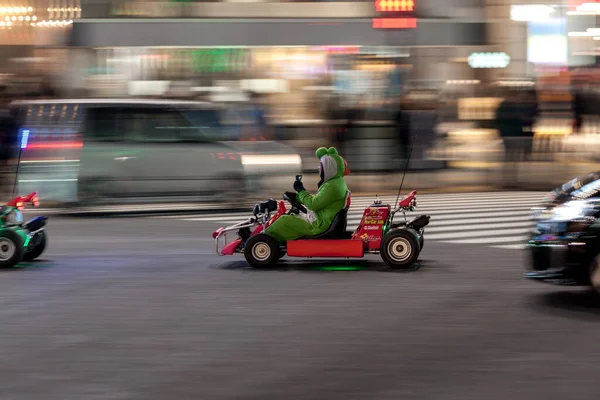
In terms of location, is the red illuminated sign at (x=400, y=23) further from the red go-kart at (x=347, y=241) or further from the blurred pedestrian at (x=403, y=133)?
the red go-kart at (x=347, y=241)

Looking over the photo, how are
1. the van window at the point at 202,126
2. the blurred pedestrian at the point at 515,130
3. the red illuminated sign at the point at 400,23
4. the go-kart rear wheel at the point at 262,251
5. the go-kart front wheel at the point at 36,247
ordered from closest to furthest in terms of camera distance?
the go-kart rear wheel at the point at 262,251
the go-kart front wheel at the point at 36,247
the van window at the point at 202,126
the blurred pedestrian at the point at 515,130
the red illuminated sign at the point at 400,23

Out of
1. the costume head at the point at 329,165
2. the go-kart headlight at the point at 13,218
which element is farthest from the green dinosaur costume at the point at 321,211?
the go-kart headlight at the point at 13,218

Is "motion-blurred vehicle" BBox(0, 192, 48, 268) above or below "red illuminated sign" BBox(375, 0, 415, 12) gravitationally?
below

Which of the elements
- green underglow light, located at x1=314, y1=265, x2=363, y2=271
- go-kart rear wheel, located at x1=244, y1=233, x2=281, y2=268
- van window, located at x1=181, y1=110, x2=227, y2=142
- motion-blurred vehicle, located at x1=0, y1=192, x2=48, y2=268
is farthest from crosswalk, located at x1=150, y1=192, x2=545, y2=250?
motion-blurred vehicle, located at x1=0, y1=192, x2=48, y2=268

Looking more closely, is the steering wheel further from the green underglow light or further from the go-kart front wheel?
the go-kart front wheel

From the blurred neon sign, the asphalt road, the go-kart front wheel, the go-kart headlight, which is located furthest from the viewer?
the blurred neon sign

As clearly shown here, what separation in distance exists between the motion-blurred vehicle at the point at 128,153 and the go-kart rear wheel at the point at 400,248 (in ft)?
22.6

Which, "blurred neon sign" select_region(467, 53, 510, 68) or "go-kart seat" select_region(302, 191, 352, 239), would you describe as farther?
"blurred neon sign" select_region(467, 53, 510, 68)

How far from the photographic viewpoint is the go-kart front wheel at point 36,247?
38.8 ft

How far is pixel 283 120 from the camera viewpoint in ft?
86.7

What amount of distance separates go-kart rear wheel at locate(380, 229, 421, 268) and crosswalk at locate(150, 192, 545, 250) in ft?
4.80

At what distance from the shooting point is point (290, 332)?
780 centimetres

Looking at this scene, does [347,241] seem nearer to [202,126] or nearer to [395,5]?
[202,126]

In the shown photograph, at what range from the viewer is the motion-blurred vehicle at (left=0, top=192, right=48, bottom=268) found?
36.9 ft
